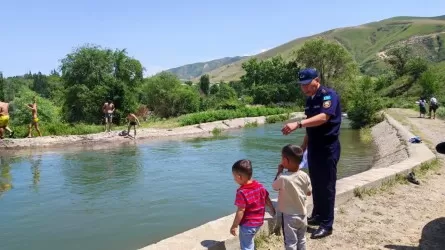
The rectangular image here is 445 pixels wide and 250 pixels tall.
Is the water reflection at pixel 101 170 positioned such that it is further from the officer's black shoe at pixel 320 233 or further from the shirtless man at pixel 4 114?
the officer's black shoe at pixel 320 233

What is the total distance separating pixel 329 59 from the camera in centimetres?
5581

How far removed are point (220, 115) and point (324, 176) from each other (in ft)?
92.3

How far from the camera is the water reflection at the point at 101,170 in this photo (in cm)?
1086

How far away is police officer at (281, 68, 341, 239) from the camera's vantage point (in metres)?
4.43

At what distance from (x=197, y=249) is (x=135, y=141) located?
17811 millimetres

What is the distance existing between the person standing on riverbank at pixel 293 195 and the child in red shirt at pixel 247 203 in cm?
24

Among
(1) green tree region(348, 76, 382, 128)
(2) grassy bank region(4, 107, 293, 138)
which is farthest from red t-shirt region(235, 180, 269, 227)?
(1) green tree region(348, 76, 382, 128)

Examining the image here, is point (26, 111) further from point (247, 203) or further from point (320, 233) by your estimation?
point (247, 203)

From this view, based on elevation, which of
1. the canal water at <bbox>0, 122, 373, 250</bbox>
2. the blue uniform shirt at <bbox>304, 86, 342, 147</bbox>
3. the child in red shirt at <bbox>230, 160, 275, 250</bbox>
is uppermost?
the blue uniform shirt at <bbox>304, 86, 342, 147</bbox>

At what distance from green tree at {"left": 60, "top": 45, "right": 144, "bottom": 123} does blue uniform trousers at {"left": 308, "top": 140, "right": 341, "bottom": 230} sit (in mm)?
27435

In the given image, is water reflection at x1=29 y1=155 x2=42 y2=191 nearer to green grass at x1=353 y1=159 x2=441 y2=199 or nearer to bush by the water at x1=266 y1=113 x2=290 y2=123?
green grass at x1=353 y1=159 x2=441 y2=199

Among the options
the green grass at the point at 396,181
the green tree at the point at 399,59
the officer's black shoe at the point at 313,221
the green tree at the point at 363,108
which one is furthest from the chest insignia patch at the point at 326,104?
the green tree at the point at 399,59

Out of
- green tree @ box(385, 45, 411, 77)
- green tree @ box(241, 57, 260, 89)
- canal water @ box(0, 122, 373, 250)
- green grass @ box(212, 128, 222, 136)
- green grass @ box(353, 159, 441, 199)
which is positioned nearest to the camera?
green grass @ box(353, 159, 441, 199)

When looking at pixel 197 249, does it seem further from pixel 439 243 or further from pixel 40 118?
pixel 40 118
